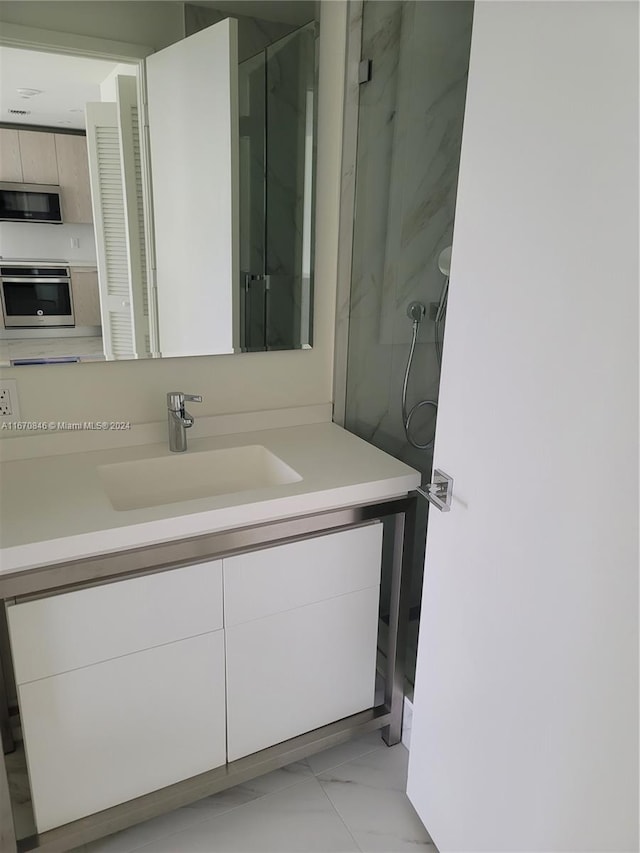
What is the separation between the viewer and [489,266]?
1099 millimetres

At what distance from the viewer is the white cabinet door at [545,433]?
87 cm

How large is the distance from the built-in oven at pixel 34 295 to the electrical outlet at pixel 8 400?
0.49 feet

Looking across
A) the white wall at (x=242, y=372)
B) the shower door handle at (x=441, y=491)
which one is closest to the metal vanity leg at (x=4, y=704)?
the white wall at (x=242, y=372)

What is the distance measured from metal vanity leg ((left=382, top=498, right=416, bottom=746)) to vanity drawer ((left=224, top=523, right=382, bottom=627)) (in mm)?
73

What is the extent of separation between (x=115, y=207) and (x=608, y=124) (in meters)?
1.17

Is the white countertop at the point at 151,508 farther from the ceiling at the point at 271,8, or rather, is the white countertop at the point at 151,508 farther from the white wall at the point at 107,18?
the ceiling at the point at 271,8

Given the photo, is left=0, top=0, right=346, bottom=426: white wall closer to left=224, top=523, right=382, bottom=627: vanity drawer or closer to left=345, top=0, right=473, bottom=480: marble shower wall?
left=345, top=0, right=473, bottom=480: marble shower wall

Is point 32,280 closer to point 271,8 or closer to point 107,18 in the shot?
point 107,18

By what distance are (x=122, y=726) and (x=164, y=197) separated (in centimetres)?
131

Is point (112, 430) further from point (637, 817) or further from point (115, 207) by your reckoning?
point (637, 817)

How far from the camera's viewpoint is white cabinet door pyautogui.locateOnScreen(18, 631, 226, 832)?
1306mm

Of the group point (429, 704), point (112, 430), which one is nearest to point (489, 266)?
point (429, 704)

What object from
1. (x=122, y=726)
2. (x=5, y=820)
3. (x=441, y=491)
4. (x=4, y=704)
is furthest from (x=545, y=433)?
(x=4, y=704)

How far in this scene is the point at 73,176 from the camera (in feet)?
4.88
